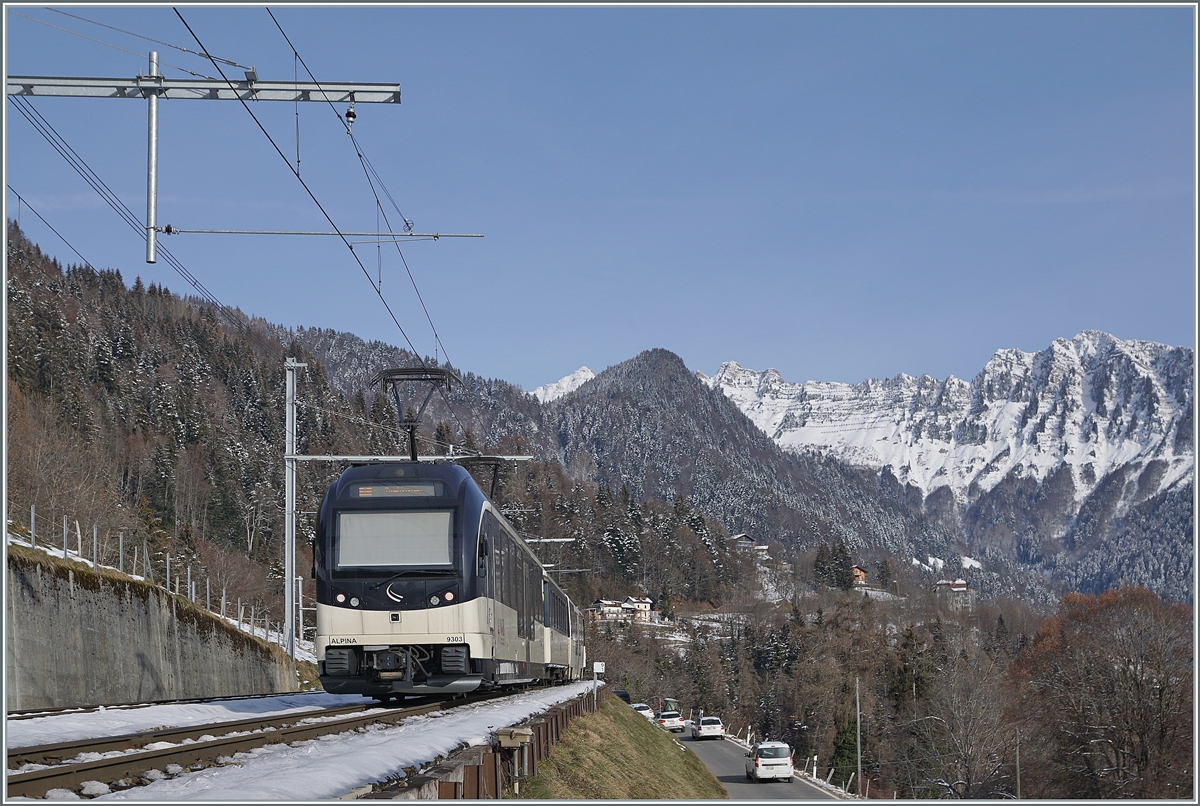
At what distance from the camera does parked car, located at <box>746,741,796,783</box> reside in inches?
1889

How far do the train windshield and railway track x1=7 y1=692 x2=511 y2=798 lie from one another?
2.87 meters

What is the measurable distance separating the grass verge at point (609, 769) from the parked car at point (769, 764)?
553 inches

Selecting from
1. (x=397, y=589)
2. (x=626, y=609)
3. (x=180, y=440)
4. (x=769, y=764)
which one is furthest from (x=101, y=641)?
(x=626, y=609)

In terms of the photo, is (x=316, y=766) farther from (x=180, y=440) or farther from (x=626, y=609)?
(x=626, y=609)

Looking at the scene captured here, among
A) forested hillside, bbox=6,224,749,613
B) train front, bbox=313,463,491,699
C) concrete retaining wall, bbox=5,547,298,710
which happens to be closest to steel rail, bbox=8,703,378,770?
train front, bbox=313,463,491,699

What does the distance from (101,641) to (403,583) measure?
53.4 feet

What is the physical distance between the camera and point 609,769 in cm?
1873

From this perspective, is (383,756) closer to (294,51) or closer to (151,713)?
(151,713)

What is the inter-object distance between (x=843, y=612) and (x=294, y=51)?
258ft

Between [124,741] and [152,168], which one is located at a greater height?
[152,168]

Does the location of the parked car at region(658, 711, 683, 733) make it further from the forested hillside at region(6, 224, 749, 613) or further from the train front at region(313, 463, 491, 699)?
the train front at region(313, 463, 491, 699)

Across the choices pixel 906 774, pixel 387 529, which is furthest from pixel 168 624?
pixel 906 774

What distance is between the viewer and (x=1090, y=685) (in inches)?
2183

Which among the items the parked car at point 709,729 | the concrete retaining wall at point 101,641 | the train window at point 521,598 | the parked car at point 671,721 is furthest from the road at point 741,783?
the concrete retaining wall at point 101,641
